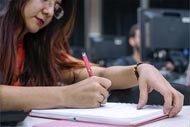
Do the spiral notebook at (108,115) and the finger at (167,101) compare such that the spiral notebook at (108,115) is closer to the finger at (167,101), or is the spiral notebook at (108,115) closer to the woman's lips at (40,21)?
the finger at (167,101)

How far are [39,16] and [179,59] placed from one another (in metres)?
1.50

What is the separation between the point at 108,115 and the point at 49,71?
59 centimetres

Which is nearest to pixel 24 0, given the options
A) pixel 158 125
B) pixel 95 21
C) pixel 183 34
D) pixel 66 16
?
pixel 66 16

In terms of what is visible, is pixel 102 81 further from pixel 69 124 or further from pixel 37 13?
pixel 37 13

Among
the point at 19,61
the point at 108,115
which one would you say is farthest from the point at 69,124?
the point at 19,61

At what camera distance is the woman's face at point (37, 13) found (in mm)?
1130

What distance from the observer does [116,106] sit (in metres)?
0.89

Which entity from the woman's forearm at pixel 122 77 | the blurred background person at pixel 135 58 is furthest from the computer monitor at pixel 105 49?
the woman's forearm at pixel 122 77

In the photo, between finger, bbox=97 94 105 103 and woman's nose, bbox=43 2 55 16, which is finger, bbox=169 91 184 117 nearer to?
finger, bbox=97 94 105 103

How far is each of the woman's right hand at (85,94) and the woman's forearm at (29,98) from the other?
0.07ft

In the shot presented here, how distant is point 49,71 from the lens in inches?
50.2

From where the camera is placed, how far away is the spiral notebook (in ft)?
2.28

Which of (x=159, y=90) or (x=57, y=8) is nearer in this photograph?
(x=159, y=90)

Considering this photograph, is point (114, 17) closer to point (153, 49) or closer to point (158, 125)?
point (153, 49)
